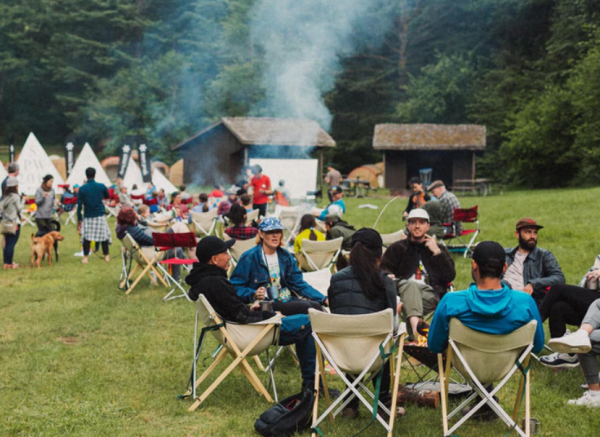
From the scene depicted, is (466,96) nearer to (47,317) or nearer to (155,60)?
(155,60)

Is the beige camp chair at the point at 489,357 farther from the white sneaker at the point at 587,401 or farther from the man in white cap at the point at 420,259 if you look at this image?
the man in white cap at the point at 420,259

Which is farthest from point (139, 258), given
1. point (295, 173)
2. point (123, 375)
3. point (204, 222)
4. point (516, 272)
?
point (295, 173)

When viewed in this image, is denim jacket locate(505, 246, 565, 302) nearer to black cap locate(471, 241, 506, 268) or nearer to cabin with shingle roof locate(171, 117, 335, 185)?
black cap locate(471, 241, 506, 268)

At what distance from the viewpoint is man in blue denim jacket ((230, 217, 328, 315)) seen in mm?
5301

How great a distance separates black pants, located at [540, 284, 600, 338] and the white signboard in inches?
730

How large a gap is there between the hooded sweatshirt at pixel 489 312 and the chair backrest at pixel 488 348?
37mm

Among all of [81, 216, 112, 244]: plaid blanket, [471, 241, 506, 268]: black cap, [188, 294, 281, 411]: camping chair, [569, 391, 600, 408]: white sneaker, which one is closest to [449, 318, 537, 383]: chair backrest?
[471, 241, 506, 268]: black cap

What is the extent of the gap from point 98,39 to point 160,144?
34.1 ft

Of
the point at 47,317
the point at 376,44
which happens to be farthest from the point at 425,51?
the point at 47,317

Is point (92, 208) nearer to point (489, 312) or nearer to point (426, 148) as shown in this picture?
point (489, 312)

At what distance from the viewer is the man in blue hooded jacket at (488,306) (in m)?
3.87

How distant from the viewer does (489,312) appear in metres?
3.82

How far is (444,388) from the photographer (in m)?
4.03

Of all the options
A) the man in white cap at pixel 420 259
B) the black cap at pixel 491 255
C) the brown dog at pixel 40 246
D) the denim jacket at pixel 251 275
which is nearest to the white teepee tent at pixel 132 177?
the brown dog at pixel 40 246
